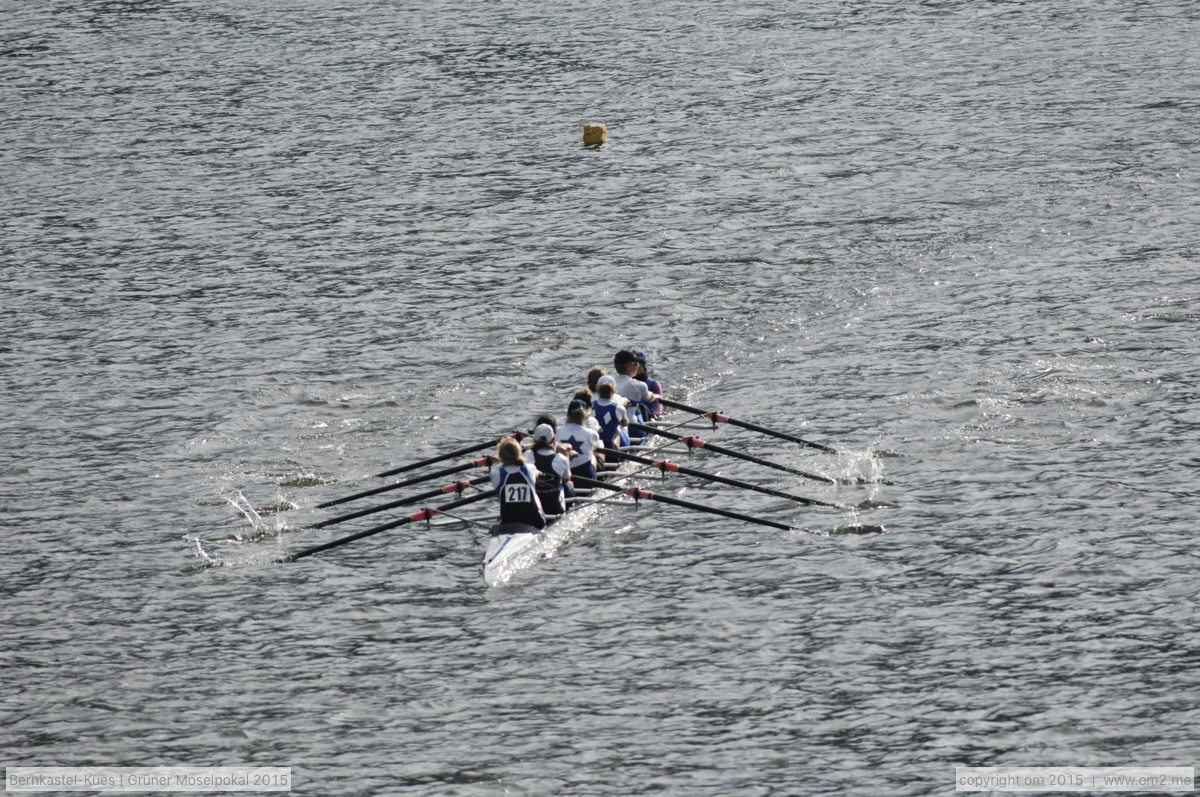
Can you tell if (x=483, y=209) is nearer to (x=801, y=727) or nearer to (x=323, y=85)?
(x=323, y=85)

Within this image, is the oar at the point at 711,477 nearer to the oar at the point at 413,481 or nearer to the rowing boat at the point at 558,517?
the rowing boat at the point at 558,517

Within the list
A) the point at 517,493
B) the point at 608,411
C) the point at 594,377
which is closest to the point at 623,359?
the point at 594,377

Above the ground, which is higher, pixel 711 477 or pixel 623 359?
pixel 623 359

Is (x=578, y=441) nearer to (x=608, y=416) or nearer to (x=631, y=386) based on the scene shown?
(x=608, y=416)

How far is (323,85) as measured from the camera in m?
57.2

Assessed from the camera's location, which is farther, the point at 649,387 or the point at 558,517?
the point at 649,387

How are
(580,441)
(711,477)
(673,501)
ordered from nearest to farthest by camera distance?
(673,501), (580,441), (711,477)

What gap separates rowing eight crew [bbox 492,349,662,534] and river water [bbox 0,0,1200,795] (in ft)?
3.44

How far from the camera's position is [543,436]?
25.2 metres

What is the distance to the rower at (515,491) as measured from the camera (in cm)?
2442

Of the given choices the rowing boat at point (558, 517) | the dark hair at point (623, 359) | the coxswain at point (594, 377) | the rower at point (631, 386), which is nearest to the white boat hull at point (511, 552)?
the rowing boat at point (558, 517)

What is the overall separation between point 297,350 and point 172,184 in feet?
50.4

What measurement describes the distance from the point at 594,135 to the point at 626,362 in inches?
885

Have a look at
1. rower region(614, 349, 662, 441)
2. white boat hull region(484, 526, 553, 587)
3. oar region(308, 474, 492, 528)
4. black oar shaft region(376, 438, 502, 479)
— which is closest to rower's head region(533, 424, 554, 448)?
oar region(308, 474, 492, 528)
